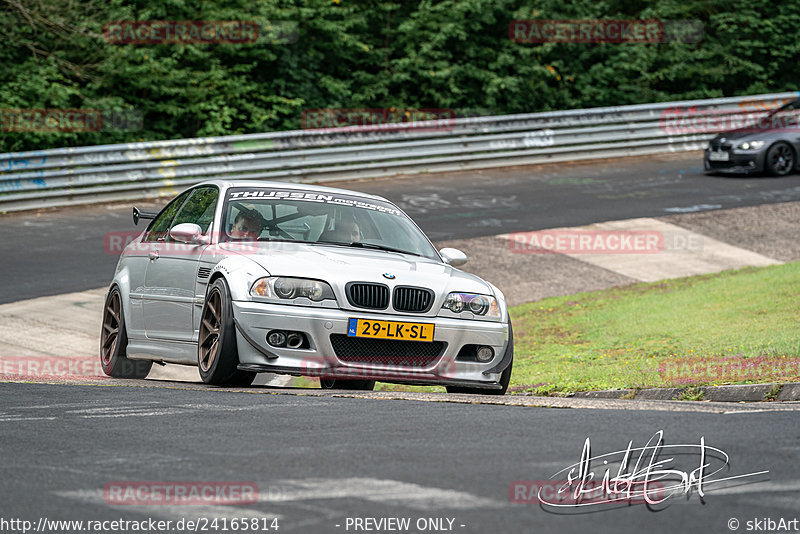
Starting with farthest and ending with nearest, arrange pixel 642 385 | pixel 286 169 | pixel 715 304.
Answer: pixel 286 169 < pixel 715 304 < pixel 642 385

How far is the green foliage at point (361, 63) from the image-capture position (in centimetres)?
2269

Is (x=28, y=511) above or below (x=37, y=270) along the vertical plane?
above

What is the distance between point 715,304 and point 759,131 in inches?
447

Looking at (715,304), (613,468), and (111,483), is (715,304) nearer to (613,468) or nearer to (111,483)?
(613,468)

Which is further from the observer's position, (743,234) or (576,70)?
(576,70)

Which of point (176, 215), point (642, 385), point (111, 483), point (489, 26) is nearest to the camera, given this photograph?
point (111, 483)

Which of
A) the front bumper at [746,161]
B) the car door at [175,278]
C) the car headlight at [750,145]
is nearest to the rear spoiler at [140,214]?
the car door at [175,278]

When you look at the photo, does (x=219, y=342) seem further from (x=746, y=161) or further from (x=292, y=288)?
(x=746, y=161)

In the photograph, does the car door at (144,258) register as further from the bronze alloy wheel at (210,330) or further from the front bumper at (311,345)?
the front bumper at (311,345)

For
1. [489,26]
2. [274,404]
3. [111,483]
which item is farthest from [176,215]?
[489,26]

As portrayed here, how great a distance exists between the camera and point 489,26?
28172mm

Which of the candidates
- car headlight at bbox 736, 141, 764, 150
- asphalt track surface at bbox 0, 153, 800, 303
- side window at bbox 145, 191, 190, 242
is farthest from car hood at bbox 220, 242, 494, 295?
car headlight at bbox 736, 141, 764, 150

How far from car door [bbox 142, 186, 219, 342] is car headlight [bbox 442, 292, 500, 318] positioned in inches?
75.4

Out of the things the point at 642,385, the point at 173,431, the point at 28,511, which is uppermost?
the point at 28,511
